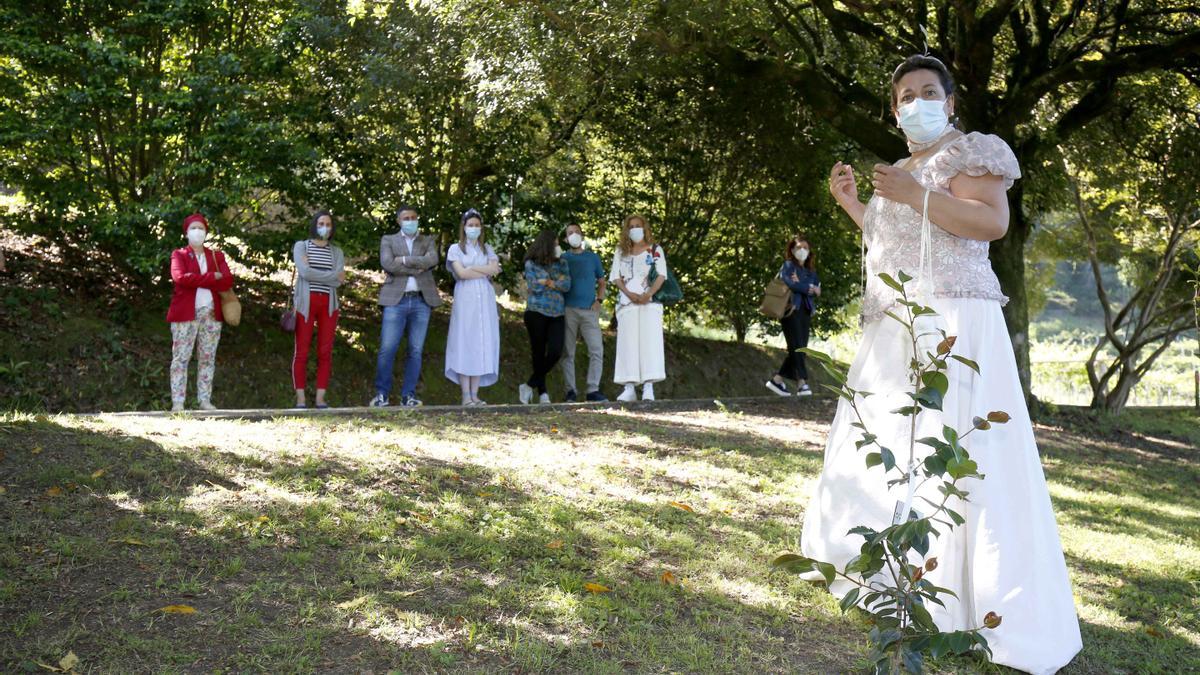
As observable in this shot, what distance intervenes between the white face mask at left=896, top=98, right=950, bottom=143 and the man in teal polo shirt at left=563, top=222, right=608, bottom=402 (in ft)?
27.7

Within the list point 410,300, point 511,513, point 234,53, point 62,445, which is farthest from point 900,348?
point 234,53

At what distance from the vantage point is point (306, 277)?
37.7ft

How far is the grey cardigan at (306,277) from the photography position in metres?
11.4

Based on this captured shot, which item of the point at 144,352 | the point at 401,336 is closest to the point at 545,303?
the point at 401,336

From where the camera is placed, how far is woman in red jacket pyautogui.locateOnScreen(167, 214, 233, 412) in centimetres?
1050

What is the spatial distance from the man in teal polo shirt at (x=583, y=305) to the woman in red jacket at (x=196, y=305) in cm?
414

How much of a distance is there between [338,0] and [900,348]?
11148mm

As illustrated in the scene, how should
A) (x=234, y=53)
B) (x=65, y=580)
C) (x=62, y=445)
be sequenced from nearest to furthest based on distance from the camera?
(x=65, y=580), (x=62, y=445), (x=234, y=53)

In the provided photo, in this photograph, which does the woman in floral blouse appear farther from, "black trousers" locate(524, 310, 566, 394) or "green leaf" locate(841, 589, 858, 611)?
"green leaf" locate(841, 589, 858, 611)

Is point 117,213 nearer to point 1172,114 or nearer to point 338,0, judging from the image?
point 338,0

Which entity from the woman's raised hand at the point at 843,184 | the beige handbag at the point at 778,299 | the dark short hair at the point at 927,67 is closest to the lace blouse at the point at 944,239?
the woman's raised hand at the point at 843,184

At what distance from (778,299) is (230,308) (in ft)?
22.7

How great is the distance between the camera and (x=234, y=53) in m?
13.7

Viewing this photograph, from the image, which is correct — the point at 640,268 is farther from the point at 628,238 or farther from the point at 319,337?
the point at 319,337
